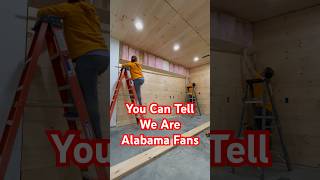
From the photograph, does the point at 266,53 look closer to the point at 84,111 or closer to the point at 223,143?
the point at 223,143

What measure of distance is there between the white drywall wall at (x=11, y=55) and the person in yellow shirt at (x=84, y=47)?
0.20 meters

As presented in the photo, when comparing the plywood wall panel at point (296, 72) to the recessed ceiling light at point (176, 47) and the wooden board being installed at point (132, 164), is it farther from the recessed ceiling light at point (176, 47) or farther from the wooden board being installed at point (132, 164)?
the recessed ceiling light at point (176, 47)

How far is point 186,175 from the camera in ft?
4.81

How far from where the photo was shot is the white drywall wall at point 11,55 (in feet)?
2.88

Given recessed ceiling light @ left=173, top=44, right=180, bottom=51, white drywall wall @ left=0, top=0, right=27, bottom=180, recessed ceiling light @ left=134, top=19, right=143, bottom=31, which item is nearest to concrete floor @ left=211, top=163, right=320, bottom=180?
white drywall wall @ left=0, top=0, right=27, bottom=180

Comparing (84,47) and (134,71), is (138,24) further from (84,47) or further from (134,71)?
(84,47)

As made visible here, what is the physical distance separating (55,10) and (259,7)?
6.12 ft

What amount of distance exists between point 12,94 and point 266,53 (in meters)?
2.23

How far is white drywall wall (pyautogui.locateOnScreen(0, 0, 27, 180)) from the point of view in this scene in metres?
0.88

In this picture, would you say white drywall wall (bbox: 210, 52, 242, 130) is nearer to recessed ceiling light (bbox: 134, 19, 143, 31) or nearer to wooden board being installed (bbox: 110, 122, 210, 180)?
wooden board being installed (bbox: 110, 122, 210, 180)

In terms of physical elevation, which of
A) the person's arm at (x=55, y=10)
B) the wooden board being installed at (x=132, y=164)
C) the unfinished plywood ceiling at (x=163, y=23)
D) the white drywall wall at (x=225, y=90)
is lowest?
the wooden board being installed at (x=132, y=164)

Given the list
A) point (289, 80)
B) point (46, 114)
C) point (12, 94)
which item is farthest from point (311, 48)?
point (12, 94)

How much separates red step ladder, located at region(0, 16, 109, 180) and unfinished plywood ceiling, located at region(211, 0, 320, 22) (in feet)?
5.23

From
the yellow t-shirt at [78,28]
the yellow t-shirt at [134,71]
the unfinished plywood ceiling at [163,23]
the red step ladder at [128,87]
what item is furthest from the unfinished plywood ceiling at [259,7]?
the red step ladder at [128,87]
